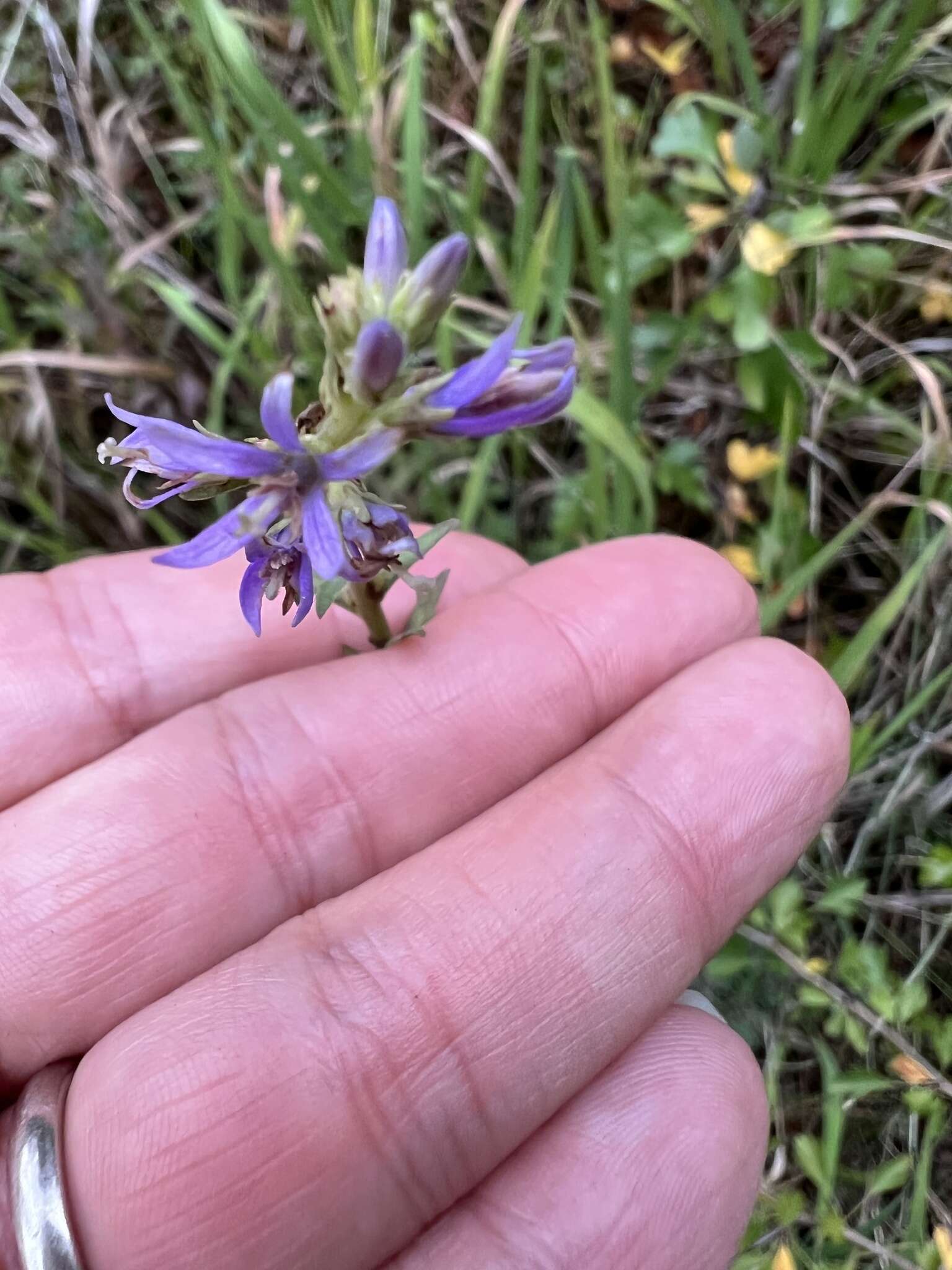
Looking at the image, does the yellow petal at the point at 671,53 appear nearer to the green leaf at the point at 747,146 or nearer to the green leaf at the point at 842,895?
the green leaf at the point at 747,146

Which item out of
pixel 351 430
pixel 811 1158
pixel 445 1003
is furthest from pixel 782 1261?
pixel 351 430

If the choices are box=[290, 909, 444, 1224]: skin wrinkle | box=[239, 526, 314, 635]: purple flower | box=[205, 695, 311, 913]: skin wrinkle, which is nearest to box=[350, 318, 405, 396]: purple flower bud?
box=[239, 526, 314, 635]: purple flower

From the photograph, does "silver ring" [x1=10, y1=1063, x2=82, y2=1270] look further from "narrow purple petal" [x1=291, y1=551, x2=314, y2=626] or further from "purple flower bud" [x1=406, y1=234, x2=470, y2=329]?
"purple flower bud" [x1=406, y1=234, x2=470, y2=329]

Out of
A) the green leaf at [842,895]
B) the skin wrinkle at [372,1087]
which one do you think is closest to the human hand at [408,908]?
the skin wrinkle at [372,1087]

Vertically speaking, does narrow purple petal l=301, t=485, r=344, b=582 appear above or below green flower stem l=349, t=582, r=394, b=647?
above

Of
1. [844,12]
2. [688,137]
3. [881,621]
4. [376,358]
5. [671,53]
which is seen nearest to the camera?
[376,358]

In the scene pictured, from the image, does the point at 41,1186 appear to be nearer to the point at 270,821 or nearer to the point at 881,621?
the point at 270,821

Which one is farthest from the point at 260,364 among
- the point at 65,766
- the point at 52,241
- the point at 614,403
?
the point at 65,766
